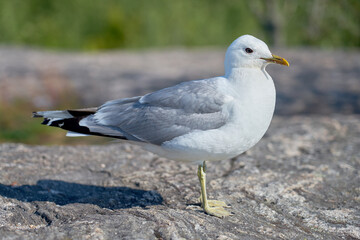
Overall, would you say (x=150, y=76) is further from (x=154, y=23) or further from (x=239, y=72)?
(x=239, y=72)

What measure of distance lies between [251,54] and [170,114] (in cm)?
69

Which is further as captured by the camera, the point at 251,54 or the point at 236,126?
the point at 251,54

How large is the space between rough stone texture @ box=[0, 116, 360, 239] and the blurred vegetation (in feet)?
24.3

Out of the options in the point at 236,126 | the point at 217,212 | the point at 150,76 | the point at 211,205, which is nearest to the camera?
the point at 236,126

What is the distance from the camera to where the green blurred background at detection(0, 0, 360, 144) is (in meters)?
11.8

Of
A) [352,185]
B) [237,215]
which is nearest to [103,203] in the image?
[237,215]

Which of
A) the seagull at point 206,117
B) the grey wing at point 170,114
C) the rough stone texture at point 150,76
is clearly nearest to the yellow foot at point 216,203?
the seagull at point 206,117

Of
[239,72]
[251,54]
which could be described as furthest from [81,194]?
[251,54]

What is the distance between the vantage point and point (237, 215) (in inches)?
129

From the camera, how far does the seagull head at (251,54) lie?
321cm

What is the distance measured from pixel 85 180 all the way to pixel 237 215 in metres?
1.37

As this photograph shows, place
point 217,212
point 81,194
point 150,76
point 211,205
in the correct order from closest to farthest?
point 217,212, point 211,205, point 81,194, point 150,76

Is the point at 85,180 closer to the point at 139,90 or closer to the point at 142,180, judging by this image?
the point at 142,180

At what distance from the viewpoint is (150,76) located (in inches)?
338
